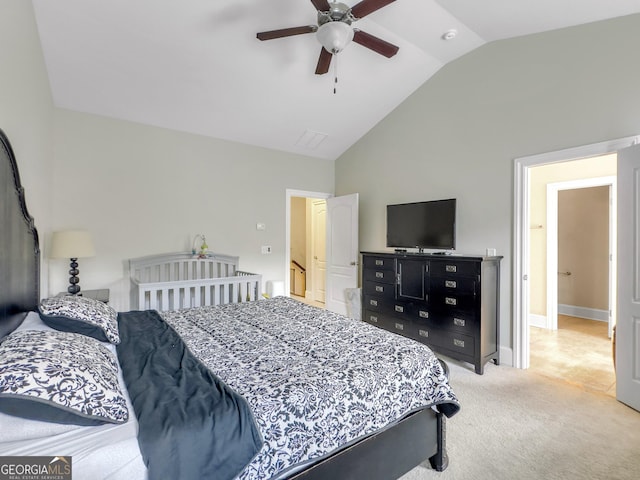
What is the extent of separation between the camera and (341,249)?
5176mm

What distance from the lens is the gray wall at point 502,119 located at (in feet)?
9.03

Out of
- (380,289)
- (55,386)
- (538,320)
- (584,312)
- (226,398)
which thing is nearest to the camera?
(55,386)

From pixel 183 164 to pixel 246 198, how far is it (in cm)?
94

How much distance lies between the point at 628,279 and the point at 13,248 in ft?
13.5

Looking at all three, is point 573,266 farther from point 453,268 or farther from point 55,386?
point 55,386

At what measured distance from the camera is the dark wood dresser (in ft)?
10.3

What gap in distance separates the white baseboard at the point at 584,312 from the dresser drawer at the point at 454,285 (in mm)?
3358

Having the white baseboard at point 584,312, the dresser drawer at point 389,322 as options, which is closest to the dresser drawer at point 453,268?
the dresser drawer at point 389,322

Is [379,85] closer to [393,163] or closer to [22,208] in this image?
[393,163]

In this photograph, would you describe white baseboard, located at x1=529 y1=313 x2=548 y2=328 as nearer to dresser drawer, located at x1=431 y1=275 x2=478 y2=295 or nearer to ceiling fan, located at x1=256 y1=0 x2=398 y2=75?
dresser drawer, located at x1=431 y1=275 x2=478 y2=295

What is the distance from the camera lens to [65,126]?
3436 mm

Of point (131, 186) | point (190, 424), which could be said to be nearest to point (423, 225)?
point (190, 424)

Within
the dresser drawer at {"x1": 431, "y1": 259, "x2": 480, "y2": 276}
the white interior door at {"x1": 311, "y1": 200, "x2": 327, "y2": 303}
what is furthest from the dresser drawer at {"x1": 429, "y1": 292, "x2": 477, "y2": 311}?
the white interior door at {"x1": 311, "y1": 200, "x2": 327, "y2": 303}

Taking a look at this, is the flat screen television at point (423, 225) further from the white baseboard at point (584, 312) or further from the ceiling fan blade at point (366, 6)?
the white baseboard at point (584, 312)
